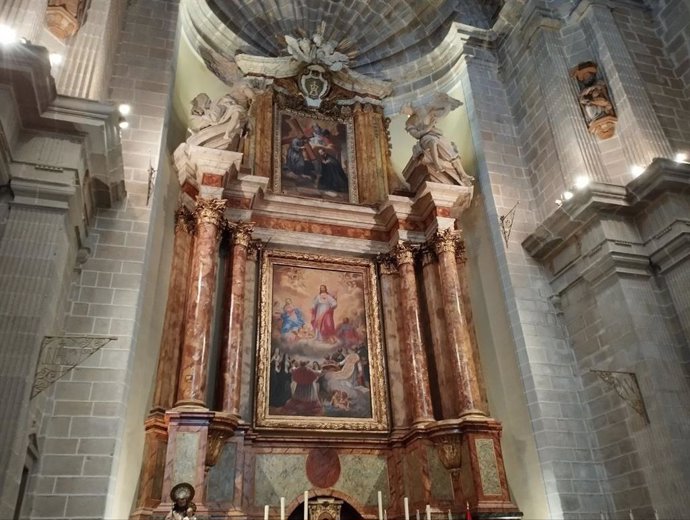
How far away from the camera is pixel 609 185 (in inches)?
337

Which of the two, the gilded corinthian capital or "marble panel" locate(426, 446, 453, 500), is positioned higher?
the gilded corinthian capital

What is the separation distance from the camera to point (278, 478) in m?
8.33

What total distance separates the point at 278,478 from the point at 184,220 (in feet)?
13.3

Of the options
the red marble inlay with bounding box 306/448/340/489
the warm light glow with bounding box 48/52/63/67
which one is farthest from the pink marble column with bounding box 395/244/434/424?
the warm light glow with bounding box 48/52/63/67

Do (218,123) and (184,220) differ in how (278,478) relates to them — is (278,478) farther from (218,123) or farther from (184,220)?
(218,123)

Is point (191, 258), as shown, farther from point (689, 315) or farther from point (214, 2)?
point (689, 315)

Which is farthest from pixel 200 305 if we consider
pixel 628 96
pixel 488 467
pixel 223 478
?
pixel 628 96

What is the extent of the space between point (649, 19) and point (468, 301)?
6.17 metres

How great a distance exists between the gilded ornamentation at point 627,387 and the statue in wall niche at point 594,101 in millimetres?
3882

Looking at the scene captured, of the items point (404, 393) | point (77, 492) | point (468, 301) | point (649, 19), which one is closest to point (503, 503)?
point (404, 393)

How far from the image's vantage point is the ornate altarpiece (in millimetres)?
7988

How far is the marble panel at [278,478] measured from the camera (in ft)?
26.9

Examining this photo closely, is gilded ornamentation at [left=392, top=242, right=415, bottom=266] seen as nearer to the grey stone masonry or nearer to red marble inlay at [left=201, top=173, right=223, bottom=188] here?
the grey stone masonry

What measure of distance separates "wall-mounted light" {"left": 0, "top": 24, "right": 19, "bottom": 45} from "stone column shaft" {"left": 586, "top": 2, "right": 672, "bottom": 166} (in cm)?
816
